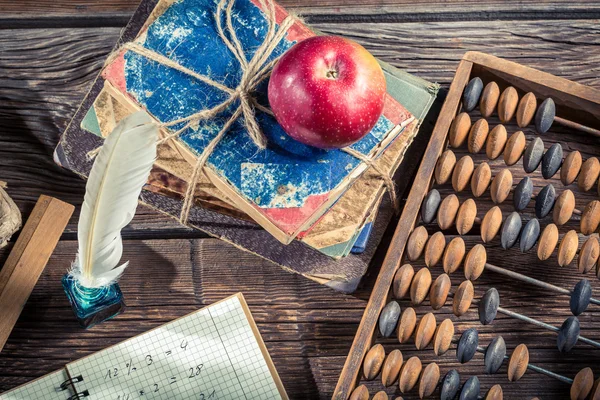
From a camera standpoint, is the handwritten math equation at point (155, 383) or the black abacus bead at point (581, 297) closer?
the black abacus bead at point (581, 297)

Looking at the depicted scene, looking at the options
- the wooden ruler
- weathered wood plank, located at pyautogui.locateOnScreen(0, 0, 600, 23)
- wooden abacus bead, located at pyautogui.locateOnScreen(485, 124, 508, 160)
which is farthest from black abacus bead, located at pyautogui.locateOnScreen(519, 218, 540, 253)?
the wooden ruler

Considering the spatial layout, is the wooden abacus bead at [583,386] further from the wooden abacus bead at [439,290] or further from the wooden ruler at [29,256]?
the wooden ruler at [29,256]

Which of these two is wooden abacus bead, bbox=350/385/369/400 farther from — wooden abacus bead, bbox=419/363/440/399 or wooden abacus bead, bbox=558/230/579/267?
wooden abacus bead, bbox=558/230/579/267

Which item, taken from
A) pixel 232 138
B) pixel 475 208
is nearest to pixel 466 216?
pixel 475 208

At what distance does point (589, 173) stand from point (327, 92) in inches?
15.4

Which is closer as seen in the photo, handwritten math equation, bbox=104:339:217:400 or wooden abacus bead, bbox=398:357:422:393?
wooden abacus bead, bbox=398:357:422:393

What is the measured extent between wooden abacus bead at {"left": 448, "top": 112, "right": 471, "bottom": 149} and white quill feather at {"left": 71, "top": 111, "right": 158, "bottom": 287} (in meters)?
0.39

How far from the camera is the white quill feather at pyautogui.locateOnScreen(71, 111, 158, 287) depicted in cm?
87

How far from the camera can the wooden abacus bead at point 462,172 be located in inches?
38.3

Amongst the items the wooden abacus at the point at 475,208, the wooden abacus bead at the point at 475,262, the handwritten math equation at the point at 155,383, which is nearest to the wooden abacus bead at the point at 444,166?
the wooden abacus at the point at 475,208

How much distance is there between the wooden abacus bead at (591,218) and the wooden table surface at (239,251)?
134 mm

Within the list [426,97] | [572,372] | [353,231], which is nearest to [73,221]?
[353,231]

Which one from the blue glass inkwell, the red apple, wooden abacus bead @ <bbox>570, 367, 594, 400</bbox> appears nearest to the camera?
the red apple

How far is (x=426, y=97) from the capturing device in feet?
3.27
